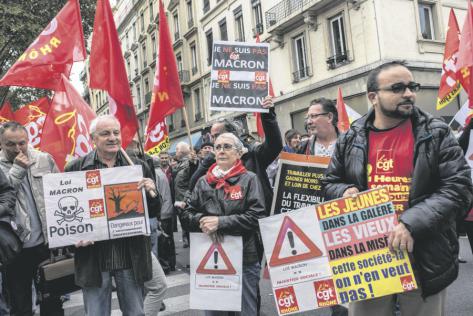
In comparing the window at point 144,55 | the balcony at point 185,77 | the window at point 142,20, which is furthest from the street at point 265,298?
the window at point 142,20

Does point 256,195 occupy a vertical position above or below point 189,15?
below

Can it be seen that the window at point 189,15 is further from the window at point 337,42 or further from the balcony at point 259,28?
the window at point 337,42

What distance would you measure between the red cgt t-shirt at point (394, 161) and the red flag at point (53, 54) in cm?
415

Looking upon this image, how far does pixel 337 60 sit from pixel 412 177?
1520 cm

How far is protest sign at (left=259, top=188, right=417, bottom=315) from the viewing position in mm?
2352

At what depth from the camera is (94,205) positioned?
3.15 meters

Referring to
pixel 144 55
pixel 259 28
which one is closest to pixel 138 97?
pixel 144 55

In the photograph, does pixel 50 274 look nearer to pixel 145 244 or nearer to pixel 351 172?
pixel 145 244

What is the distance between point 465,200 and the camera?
2283 mm

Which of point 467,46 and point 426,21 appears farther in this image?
point 426,21

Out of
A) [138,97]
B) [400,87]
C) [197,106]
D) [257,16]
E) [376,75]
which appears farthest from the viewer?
[138,97]

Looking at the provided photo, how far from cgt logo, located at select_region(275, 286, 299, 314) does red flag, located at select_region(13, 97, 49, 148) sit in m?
6.52

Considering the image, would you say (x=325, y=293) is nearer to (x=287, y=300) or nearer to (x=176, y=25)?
(x=287, y=300)

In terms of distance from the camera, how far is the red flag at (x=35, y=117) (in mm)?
8078
